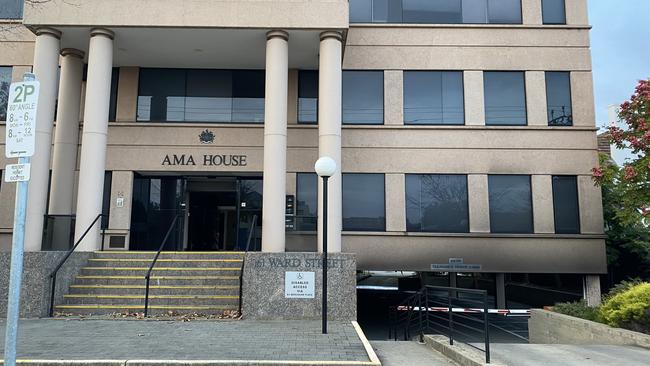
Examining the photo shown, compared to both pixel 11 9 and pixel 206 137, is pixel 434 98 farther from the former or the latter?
pixel 11 9

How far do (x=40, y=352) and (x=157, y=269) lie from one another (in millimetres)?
4988

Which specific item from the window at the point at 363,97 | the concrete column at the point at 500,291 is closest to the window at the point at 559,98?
the concrete column at the point at 500,291

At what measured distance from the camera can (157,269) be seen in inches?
480

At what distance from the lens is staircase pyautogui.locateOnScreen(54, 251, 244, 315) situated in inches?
432

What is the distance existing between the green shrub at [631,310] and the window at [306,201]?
8.45 metres

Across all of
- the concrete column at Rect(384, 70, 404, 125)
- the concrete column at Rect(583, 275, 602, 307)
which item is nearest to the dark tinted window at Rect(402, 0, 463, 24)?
the concrete column at Rect(384, 70, 404, 125)

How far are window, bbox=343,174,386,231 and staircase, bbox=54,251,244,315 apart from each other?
4.40m

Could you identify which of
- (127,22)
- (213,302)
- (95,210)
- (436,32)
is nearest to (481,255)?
(436,32)

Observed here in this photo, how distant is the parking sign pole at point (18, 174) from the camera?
4.40 meters

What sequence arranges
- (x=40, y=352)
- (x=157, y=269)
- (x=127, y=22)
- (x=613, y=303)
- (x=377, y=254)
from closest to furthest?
(x=40, y=352) < (x=613, y=303) < (x=157, y=269) < (x=127, y=22) < (x=377, y=254)

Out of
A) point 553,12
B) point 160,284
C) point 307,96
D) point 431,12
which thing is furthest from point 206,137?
point 553,12

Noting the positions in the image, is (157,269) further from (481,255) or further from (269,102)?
(481,255)

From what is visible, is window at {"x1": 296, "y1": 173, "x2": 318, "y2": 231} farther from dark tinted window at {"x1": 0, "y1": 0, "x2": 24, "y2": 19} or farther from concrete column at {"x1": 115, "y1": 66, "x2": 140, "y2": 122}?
dark tinted window at {"x1": 0, "y1": 0, "x2": 24, "y2": 19}

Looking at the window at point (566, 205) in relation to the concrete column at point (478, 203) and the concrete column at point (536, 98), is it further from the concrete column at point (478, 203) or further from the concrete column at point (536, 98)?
the concrete column at point (478, 203)
